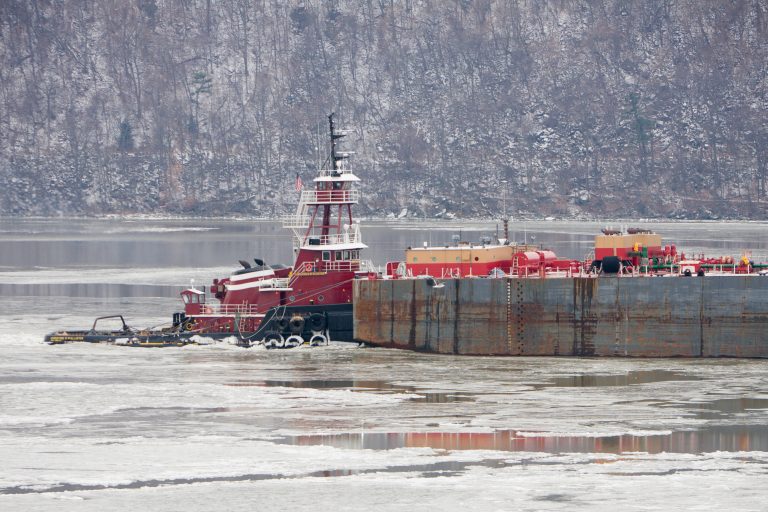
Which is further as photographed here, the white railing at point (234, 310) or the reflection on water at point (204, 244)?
the reflection on water at point (204, 244)

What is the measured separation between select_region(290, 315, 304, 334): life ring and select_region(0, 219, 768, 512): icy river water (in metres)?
1.73

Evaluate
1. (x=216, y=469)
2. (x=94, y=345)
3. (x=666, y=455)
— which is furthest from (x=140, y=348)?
(x=666, y=455)

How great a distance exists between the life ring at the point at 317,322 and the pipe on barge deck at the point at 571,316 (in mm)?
2125

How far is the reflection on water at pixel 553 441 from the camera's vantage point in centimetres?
3709

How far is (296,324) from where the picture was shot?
58.1 metres

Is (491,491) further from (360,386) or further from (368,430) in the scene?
(360,386)

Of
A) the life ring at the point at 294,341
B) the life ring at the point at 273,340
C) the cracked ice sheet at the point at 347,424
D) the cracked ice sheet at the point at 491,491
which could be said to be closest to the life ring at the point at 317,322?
the life ring at the point at 294,341

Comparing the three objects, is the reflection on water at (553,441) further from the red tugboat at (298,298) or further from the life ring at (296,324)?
the red tugboat at (298,298)

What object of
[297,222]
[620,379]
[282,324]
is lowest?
[620,379]

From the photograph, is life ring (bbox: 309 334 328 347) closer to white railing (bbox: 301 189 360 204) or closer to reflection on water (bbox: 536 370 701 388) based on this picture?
white railing (bbox: 301 189 360 204)

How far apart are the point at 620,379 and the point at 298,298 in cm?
1600

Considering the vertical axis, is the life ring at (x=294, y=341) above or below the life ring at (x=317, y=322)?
below

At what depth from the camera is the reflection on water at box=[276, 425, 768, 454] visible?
122ft

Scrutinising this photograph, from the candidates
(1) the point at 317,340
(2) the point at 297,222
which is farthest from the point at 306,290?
(2) the point at 297,222
